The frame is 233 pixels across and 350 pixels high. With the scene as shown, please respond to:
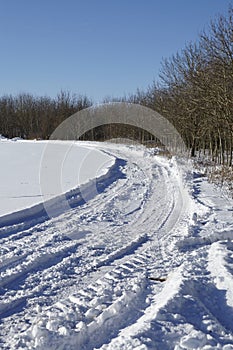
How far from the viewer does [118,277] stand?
17.0 ft

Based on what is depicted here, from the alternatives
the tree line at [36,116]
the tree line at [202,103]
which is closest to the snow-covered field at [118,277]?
the tree line at [202,103]

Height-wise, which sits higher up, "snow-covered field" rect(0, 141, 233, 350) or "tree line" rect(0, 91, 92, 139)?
"tree line" rect(0, 91, 92, 139)

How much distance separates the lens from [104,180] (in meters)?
15.2

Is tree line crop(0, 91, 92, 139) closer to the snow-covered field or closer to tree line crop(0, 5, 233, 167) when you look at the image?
tree line crop(0, 5, 233, 167)

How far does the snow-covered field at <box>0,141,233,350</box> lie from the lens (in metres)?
3.67

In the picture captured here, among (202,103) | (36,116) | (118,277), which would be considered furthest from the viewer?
(36,116)

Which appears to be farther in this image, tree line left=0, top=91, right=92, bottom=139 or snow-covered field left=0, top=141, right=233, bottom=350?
tree line left=0, top=91, right=92, bottom=139

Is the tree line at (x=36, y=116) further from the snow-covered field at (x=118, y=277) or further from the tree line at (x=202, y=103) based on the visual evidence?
the snow-covered field at (x=118, y=277)

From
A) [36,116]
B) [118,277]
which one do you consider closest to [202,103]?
[118,277]

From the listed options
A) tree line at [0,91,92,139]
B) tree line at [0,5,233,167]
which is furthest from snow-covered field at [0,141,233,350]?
tree line at [0,91,92,139]

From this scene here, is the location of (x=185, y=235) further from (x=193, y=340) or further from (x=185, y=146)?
(x=185, y=146)

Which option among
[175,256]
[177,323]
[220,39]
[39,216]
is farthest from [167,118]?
[177,323]

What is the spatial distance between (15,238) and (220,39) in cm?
1404

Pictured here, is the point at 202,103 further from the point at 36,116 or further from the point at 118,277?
the point at 36,116
